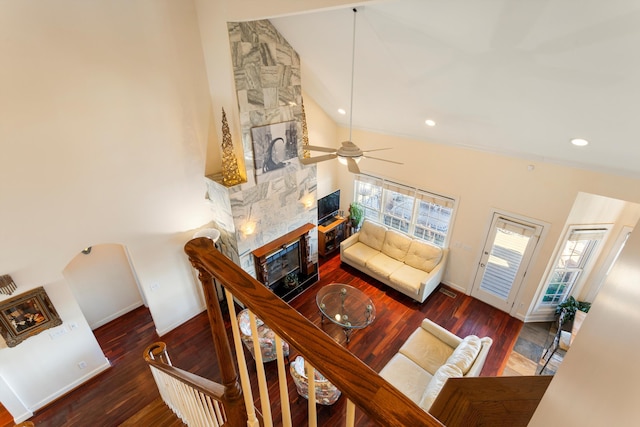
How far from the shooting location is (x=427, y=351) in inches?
→ 187

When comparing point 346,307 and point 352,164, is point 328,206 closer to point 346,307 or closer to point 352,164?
point 346,307

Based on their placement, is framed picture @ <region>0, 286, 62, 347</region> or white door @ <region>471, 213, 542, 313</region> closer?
framed picture @ <region>0, 286, 62, 347</region>

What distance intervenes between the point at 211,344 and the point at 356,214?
14.2 feet

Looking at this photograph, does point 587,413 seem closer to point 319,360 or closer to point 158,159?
point 319,360

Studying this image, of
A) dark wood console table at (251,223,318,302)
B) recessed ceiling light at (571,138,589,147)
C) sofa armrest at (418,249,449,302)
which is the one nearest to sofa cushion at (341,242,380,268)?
dark wood console table at (251,223,318,302)

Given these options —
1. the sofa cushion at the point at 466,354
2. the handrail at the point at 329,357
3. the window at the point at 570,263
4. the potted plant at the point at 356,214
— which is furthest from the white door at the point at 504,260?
the handrail at the point at 329,357

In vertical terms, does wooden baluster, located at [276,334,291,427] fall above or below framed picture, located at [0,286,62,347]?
above

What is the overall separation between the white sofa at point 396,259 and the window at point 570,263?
1.86 m

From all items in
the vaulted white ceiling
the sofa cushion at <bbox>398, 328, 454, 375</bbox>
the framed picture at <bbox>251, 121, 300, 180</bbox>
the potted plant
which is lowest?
the sofa cushion at <bbox>398, 328, 454, 375</bbox>

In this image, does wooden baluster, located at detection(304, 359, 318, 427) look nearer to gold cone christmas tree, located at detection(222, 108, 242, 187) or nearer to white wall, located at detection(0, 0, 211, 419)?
gold cone christmas tree, located at detection(222, 108, 242, 187)

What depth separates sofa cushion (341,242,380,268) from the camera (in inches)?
273

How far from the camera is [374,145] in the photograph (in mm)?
6961

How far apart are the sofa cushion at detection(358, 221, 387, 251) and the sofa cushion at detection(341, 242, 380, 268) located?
0.35 ft

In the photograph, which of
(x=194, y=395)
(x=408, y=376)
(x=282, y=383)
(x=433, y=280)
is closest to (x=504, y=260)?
(x=433, y=280)
